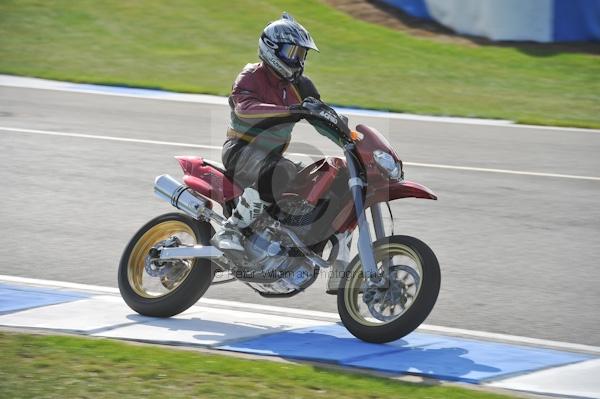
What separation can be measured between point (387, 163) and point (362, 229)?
1.44 ft

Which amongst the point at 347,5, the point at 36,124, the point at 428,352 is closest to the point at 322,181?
the point at 428,352

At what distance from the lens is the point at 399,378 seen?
19.8ft

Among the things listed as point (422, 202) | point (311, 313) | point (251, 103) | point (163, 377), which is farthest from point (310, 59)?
point (163, 377)

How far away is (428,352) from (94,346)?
2.05m

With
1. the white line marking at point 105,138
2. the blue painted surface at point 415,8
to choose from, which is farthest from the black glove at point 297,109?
the blue painted surface at point 415,8

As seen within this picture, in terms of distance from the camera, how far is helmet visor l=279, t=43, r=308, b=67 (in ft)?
22.5

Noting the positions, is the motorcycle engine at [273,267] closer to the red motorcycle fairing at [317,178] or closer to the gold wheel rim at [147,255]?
the red motorcycle fairing at [317,178]

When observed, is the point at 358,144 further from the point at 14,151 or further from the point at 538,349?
the point at 14,151

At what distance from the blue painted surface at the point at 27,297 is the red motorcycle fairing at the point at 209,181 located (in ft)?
3.99

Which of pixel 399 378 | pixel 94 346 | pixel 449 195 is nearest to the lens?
pixel 399 378

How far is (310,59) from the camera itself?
66.6ft

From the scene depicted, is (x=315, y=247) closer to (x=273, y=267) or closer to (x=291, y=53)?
(x=273, y=267)

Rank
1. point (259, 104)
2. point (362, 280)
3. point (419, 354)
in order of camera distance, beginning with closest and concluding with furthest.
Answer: point (419, 354)
point (362, 280)
point (259, 104)

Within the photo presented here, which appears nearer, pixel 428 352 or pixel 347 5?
pixel 428 352
